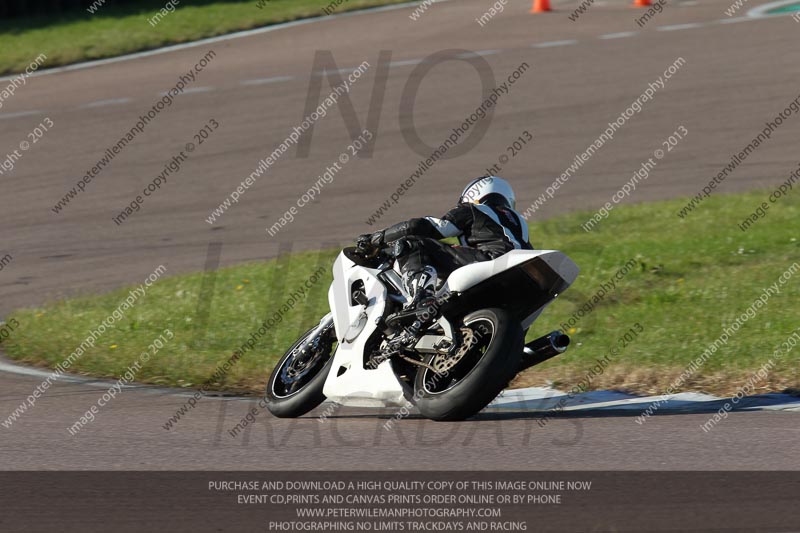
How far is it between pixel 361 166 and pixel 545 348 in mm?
10700

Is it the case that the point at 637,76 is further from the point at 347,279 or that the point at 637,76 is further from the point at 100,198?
the point at 347,279

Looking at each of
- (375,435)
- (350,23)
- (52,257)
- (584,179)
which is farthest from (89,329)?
(350,23)

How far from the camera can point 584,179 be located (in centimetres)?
1702

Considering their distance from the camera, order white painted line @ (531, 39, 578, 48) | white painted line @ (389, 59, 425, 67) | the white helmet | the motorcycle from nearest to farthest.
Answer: the motorcycle
the white helmet
white painted line @ (389, 59, 425, 67)
white painted line @ (531, 39, 578, 48)

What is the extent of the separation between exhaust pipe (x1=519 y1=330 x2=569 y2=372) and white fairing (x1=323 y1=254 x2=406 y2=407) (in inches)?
31.7

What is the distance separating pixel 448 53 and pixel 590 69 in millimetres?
2918

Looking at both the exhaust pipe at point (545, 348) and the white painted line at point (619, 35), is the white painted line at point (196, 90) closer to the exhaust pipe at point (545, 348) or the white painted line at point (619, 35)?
the white painted line at point (619, 35)

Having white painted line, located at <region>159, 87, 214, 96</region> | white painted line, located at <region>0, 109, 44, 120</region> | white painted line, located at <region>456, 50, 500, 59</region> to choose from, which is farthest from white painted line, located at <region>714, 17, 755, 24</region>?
white painted line, located at <region>0, 109, 44, 120</region>

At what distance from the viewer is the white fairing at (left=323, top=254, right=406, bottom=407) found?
7844 millimetres

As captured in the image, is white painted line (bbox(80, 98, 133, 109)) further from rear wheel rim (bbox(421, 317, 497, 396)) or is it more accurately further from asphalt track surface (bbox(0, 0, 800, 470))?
rear wheel rim (bbox(421, 317, 497, 396))

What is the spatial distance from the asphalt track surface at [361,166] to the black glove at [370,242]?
1142 millimetres

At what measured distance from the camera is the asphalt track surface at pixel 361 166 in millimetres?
7164

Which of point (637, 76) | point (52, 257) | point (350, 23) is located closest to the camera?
point (52, 257)

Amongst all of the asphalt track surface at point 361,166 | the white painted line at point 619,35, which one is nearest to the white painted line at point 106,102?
the asphalt track surface at point 361,166
